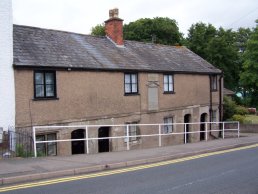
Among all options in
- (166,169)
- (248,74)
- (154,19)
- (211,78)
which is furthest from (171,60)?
(154,19)

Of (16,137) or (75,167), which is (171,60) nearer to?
(16,137)

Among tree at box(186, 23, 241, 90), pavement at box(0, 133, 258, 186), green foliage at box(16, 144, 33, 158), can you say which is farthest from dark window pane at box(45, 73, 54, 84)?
tree at box(186, 23, 241, 90)

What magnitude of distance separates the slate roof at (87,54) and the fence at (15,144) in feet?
9.80

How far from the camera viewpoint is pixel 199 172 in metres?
11.4

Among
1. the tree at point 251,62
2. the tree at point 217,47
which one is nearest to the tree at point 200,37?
the tree at point 217,47

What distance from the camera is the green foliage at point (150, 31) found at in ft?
182

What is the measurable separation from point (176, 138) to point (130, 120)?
512 centimetres

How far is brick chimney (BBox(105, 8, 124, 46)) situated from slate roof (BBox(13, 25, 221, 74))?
447 mm

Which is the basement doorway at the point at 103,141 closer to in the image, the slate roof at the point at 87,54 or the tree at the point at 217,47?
the slate roof at the point at 87,54

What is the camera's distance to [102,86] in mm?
20391

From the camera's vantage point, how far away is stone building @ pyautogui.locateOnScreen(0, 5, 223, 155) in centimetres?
1723

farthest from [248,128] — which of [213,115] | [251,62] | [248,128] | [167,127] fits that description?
[251,62]

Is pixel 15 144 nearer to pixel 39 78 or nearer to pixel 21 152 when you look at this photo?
pixel 21 152

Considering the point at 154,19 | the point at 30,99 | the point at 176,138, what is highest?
the point at 154,19
